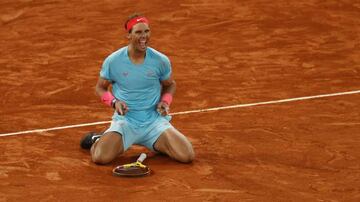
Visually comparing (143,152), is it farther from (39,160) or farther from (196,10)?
(196,10)

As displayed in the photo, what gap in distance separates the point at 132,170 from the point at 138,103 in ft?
2.45

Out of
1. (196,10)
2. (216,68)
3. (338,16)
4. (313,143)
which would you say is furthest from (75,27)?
(313,143)

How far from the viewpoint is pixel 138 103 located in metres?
9.48

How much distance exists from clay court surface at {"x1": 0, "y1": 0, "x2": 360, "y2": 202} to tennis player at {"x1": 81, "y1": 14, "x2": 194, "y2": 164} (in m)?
0.18

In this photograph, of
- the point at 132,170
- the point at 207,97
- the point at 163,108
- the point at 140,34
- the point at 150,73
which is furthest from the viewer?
the point at 207,97

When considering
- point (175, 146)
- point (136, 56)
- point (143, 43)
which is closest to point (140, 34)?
point (143, 43)

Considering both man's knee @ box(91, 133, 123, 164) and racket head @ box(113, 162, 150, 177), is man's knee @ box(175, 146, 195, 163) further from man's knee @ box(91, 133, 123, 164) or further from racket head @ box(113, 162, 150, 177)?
man's knee @ box(91, 133, 123, 164)

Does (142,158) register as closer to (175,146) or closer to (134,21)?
(175,146)

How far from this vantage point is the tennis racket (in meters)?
8.97

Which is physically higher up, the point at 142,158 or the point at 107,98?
the point at 107,98

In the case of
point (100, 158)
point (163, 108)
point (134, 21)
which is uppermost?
point (134, 21)

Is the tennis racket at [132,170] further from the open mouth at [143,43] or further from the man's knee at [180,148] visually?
the open mouth at [143,43]

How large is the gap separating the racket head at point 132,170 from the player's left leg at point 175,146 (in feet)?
1.16

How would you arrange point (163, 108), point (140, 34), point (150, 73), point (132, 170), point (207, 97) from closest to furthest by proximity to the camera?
point (132, 170) → point (140, 34) → point (163, 108) → point (150, 73) → point (207, 97)
